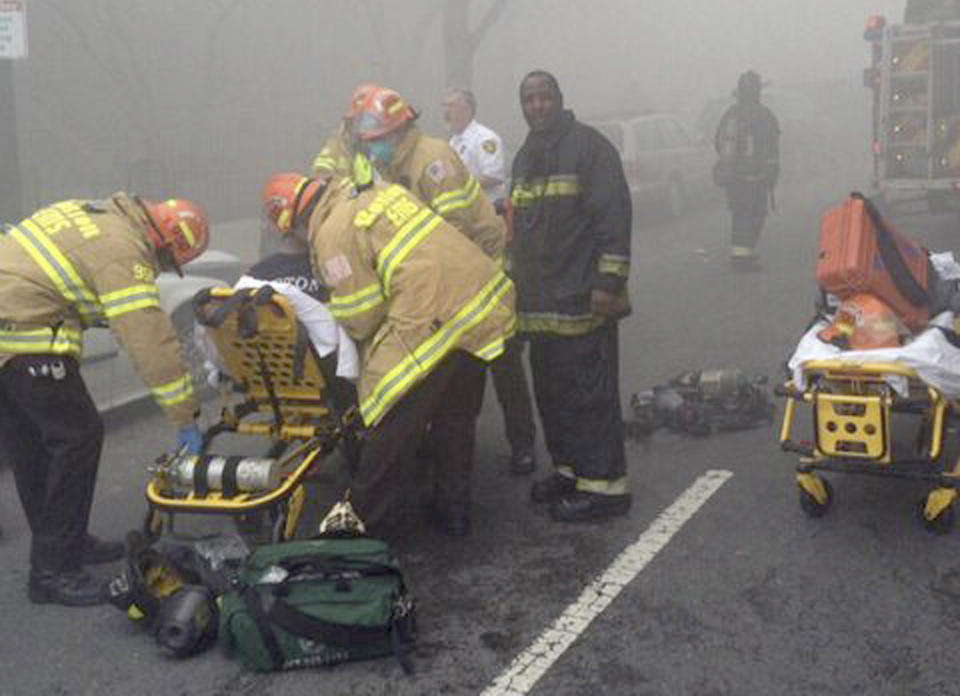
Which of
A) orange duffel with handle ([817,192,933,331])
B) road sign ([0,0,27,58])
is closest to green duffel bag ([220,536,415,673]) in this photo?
orange duffel with handle ([817,192,933,331])

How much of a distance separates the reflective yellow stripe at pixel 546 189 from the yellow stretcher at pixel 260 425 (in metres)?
1.20

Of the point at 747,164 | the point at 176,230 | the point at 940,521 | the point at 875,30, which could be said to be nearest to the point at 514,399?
the point at 176,230

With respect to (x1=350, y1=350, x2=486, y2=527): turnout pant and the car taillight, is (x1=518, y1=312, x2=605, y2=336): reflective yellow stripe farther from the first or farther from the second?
the car taillight

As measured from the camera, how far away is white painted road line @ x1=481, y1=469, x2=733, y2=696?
12.3 ft

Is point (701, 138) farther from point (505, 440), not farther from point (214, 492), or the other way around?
point (214, 492)

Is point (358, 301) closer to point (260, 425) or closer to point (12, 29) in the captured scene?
point (260, 425)

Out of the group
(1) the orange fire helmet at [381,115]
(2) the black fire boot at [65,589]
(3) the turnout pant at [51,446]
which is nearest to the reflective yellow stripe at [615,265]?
(1) the orange fire helmet at [381,115]

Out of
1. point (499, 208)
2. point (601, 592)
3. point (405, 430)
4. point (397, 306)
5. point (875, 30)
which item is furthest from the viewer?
point (875, 30)

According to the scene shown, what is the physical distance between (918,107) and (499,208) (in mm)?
6852

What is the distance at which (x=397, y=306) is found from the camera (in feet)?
14.5

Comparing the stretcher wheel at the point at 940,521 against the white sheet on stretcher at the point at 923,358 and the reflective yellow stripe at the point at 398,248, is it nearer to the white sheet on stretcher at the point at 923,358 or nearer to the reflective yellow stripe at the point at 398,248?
the white sheet on stretcher at the point at 923,358

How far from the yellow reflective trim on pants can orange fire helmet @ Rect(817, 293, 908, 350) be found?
3.55 ft

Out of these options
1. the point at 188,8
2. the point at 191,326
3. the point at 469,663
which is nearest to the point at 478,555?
the point at 469,663

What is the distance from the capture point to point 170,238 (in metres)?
4.52
